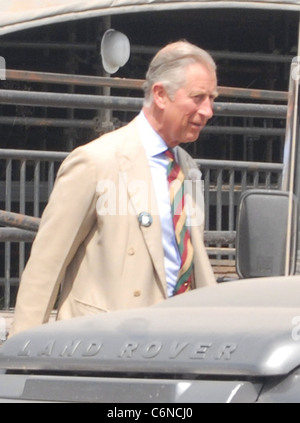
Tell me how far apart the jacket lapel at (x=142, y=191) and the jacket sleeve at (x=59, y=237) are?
0.37 feet

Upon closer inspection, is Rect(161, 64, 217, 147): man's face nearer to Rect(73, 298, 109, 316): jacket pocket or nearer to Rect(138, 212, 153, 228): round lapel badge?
Rect(138, 212, 153, 228): round lapel badge

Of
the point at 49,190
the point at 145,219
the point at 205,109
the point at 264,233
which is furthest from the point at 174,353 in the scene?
the point at 49,190

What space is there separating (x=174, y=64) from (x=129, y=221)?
1.72ft

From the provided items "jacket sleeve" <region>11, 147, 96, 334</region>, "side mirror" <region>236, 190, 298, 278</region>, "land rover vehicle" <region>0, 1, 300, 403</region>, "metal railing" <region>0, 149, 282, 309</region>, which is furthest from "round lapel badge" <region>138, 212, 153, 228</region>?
"metal railing" <region>0, 149, 282, 309</region>

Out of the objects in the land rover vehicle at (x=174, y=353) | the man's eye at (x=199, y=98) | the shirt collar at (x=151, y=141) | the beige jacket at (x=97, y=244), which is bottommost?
the land rover vehicle at (x=174, y=353)

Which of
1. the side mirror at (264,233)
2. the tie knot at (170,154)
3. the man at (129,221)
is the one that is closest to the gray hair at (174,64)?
the man at (129,221)

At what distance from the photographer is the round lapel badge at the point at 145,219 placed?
409 centimetres

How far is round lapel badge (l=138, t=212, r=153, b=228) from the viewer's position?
4086mm

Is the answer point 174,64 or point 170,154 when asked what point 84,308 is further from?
point 174,64

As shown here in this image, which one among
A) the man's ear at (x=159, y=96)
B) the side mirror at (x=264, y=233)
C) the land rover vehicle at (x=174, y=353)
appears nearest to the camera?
the land rover vehicle at (x=174, y=353)

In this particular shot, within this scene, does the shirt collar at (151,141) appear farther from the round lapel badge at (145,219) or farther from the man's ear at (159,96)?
the round lapel badge at (145,219)

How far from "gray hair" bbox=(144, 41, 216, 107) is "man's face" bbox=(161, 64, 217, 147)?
0.02 metres

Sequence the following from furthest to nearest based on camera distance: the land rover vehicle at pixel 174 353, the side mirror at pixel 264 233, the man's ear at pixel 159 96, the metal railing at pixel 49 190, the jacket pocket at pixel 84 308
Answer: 1. the metal railing at pixel 49 190
2. the man's ear at pixel 159 96
3. the jacket pocket at pixel 84 308
4. the side mirror at pixel 264 233
5. the land rover vehicle at pixel 174 353
